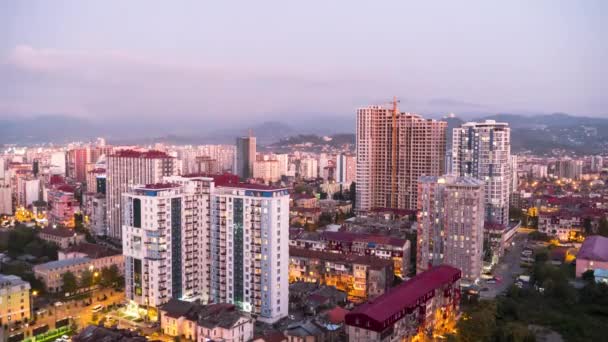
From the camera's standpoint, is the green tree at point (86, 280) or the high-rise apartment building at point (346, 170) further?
the high-rise apartment building at point (346, 170)

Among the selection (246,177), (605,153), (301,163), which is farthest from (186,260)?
(605,153)

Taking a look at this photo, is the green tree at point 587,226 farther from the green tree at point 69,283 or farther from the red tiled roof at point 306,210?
the green tree at point 69,283

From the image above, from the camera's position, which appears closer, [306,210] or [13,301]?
[13,301]

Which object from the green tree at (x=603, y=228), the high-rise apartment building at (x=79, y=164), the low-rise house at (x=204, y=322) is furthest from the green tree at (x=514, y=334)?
the high-rise apartment building at (x=79, y=164)

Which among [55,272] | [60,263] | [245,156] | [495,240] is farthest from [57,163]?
[495,240]

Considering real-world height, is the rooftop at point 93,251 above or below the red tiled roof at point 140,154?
below

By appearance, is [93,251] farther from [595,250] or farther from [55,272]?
[595,250]
